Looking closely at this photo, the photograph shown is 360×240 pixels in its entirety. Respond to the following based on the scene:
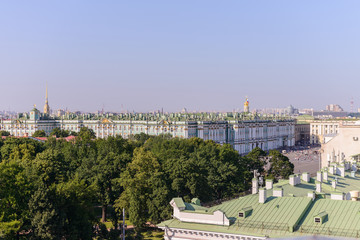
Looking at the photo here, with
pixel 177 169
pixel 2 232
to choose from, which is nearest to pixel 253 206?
pixel 2 232

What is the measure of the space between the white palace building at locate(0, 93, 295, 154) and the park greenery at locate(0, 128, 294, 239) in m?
64.8

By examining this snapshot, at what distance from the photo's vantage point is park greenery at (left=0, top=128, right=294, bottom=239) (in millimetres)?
40781

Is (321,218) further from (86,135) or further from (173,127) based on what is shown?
(173,127)

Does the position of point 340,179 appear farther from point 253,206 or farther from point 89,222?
point 89,222

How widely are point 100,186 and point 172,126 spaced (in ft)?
299

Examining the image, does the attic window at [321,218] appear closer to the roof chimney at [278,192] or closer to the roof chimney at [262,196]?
the roof chimney at [262,196]

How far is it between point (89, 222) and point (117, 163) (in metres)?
21.4

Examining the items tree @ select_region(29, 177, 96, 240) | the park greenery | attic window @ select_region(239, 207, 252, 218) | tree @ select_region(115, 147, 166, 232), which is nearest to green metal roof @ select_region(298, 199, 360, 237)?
attic window @ select_region(239, 207, 252, 218)

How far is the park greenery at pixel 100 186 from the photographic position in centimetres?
4078

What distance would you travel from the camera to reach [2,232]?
38.5 m

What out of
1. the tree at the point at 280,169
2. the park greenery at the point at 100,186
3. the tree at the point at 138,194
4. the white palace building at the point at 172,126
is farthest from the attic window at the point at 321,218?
the white palace building at the point at 172,126

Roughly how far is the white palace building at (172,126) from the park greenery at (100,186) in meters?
64.8

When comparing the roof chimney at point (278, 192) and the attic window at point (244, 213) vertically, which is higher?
the roof chimney at point (278, 192)

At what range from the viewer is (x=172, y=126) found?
151500 millimetres
